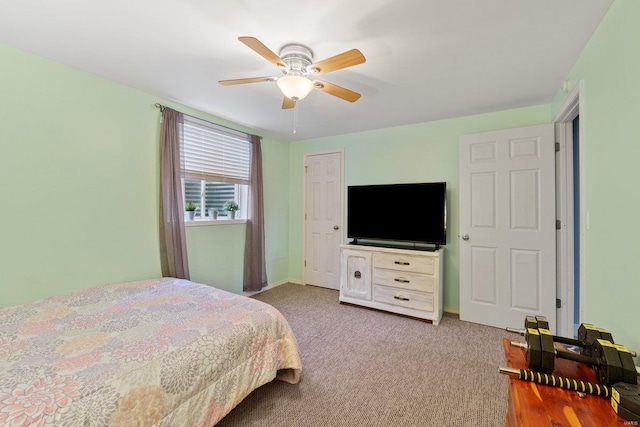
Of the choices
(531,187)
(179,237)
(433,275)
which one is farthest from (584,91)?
(179,237)

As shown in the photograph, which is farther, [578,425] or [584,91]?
[584,91]

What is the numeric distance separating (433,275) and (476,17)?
2.36 m

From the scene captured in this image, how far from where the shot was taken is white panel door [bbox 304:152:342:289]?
13.6ft

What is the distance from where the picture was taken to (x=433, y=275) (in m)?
2.97

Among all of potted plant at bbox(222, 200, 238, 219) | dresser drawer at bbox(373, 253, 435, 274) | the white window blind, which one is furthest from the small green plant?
dresser drawer at bbox(373, 253, 435, 274)

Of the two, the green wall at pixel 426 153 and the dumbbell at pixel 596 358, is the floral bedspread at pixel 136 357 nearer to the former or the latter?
the dumbbell at pixel 596 358

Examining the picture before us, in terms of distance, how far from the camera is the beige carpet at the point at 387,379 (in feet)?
5.37

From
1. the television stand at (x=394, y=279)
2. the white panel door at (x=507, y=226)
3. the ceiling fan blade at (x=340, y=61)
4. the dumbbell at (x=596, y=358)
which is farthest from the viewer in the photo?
the television stand at (x=394, y=279)

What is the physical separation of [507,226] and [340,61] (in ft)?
8.21

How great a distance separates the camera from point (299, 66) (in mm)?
1925

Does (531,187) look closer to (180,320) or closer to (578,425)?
(578,425)

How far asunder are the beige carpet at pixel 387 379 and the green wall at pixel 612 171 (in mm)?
874

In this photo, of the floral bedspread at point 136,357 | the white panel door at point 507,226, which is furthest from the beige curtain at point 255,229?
the white panel door at point 507,226

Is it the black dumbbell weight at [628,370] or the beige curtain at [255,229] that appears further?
the beige curtain at [255,229]
